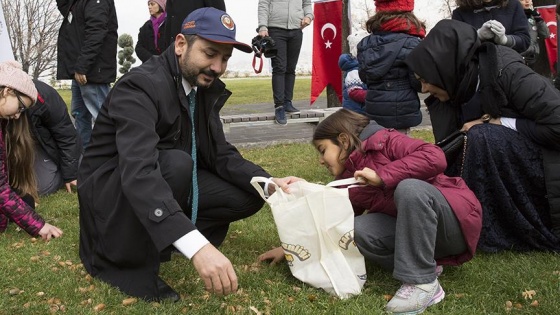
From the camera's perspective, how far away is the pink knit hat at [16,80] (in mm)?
4113

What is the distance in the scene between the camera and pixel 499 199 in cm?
355

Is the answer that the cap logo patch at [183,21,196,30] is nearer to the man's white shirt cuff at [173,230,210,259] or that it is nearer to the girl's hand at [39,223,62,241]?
the man's white shirt cuff at [173,230,210,259]

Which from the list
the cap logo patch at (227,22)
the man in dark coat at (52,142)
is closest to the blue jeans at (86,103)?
the man in dark coat at (52,142)

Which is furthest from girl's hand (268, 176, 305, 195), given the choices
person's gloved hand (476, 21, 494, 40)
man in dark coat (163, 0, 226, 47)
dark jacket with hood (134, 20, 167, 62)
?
dark jacket with hood (134, 20, 167, 62)

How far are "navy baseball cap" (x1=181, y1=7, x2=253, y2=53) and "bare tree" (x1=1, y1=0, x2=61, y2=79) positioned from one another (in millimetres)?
20623

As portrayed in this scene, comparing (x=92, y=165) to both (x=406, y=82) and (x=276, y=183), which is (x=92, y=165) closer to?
(x=276, y=183)

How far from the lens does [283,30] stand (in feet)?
24.7

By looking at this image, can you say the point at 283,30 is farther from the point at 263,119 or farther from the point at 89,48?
the point at 89,48

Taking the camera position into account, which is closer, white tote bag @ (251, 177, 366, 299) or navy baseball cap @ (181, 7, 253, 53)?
white tote bag @ (251, 177, 366, 299)

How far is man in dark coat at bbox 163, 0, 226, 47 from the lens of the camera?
21.1 ft

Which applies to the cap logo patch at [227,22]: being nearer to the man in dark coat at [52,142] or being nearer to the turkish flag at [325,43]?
the man in dark coat at [52,142]

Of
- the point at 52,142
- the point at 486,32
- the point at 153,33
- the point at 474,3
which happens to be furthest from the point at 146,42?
the point at 486,32

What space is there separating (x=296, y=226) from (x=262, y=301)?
392 millimetres

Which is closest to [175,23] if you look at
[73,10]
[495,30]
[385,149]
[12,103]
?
[73,10]
